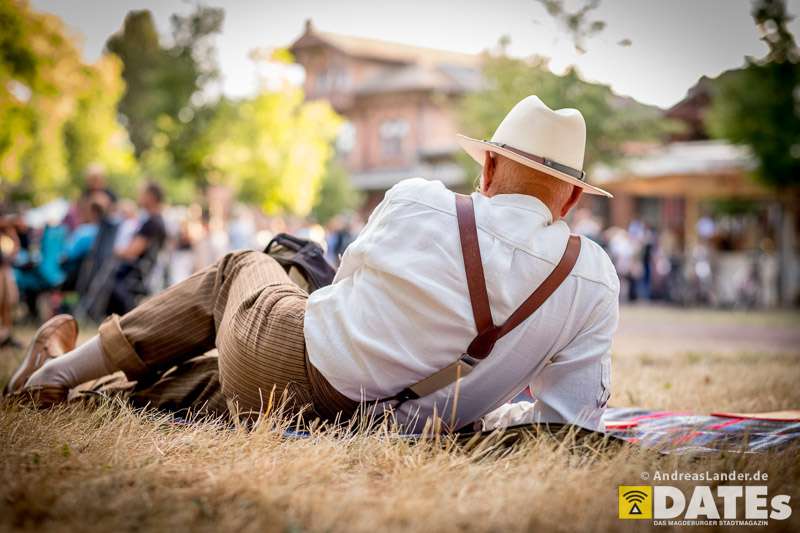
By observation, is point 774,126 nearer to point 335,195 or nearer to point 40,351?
point 40,351

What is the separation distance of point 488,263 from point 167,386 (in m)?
1.73

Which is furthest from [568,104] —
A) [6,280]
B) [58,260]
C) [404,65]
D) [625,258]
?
[404,65]

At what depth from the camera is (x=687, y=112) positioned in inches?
1366

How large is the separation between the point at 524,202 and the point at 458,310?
0.49 meters

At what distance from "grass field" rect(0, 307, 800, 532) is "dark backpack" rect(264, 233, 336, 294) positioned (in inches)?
37.0

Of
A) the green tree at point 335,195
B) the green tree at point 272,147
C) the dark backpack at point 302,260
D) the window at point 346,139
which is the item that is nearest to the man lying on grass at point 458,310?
the dark backpack at point 302,260

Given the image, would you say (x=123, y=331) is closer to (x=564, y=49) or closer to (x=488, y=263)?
(x=488, y=263)

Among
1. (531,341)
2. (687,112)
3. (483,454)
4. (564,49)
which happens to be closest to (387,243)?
(531,341)

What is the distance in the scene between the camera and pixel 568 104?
343 inches

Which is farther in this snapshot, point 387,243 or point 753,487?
point 387,243

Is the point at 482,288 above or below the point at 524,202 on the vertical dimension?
below

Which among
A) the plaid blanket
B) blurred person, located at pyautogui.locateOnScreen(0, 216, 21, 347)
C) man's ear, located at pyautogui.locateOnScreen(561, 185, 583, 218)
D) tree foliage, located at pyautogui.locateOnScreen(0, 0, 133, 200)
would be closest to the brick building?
tree foliage, located at pyautogui.locateOnScreen(0, 0, 133, 200)

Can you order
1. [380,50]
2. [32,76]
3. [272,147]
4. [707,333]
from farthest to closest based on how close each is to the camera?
[380,50]
[272,147]
[32,76]
[707,333]

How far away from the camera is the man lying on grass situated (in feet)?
10.0
